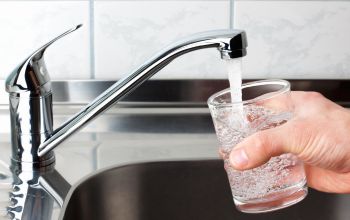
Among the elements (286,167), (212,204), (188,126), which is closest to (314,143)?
(286,167)

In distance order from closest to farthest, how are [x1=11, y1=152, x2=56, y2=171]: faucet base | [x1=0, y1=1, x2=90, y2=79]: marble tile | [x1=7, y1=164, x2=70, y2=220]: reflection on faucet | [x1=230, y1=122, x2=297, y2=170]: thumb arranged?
[x1=230, y1=122, x2=297, y2=170]: thumb → [x1=7, y1=164, x2=70, y2=220]: reflection on faucet → [x1=11, y1=152, x2=56, y2=171]: faucet base → [x1=0, y1=1, x2=90, y2=79]: marble tile

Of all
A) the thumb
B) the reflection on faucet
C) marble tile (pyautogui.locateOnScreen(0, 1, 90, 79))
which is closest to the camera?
the thumb

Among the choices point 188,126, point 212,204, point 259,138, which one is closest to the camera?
point 259,138

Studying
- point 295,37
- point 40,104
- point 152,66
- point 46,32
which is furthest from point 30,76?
point 295,37

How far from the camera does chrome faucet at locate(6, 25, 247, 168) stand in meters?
0.71

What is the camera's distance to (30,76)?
766 millimetres

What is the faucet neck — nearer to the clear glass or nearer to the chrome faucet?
the chrome faucet

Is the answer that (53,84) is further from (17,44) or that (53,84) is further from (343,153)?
(343,153)

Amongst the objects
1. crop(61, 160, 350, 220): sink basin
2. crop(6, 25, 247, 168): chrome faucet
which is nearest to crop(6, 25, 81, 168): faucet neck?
crop(6, 25, 247, 168): chrome faucet

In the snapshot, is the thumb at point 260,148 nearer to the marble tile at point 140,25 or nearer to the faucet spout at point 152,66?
the faucet spout at point 152,66

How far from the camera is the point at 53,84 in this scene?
101 centimetres

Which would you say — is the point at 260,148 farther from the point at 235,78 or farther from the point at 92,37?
the point at 92,37

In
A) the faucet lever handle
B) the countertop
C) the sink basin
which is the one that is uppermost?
the faucet lever handle

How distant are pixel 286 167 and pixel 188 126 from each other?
0.39 metres
